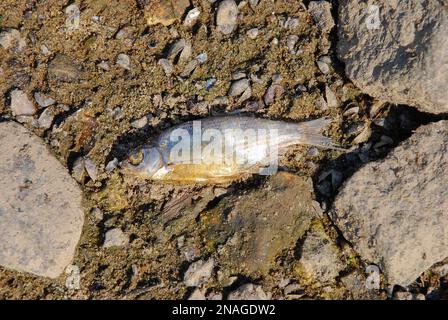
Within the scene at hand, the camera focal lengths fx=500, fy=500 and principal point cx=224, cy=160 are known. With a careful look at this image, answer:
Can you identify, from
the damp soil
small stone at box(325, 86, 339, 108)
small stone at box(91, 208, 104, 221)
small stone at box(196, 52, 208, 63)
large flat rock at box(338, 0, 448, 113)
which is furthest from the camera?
small stone at box(196, 52, 208, 63)

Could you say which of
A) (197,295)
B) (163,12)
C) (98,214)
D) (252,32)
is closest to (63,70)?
(163,12)

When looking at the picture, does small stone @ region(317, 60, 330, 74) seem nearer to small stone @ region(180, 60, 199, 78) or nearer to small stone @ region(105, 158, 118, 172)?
small stone @ region(180, 60, 199, 78)

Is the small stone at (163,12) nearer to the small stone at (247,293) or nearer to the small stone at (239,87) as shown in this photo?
the small stone at (239,87)

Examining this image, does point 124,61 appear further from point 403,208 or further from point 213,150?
point 403,208

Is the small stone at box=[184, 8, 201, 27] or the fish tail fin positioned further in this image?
the small stone at box=[184, 8, 201, 27]

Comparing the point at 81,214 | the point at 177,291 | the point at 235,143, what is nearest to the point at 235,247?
the point at 177,291

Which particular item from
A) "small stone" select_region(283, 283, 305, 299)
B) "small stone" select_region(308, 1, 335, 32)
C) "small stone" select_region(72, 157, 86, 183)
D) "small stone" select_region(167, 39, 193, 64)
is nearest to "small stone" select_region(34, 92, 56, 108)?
"small stone" select_region(72, 157, 86, 183)

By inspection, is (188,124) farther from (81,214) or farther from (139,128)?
(81,214)
